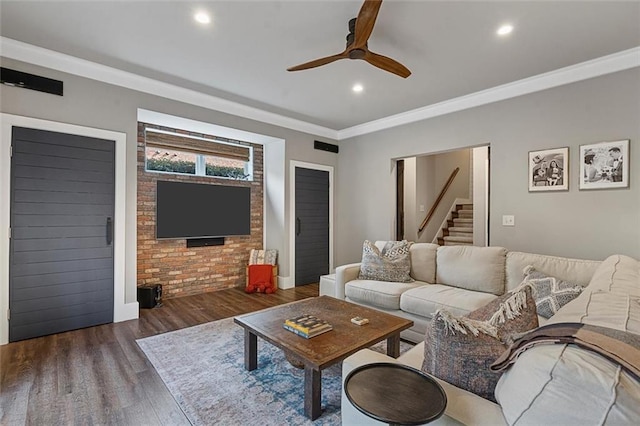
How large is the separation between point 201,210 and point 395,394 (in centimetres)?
421

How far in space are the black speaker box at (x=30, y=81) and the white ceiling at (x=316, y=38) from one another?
0.31 metres

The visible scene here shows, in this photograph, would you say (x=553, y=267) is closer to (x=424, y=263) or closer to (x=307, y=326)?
(x=424, y=263)

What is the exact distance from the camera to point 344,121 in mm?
5207

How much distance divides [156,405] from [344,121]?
4.57 meters

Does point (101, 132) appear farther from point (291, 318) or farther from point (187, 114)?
point (291, 318)

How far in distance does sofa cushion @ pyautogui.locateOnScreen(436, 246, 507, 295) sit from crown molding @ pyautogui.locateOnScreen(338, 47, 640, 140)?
1.97 m

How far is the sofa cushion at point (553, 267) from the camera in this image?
2596 millimetres

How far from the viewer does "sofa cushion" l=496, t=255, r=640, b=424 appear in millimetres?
681

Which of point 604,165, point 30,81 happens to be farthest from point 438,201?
point 30,81

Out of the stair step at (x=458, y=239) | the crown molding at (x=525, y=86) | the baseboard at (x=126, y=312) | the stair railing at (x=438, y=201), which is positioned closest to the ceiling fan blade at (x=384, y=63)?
the crown molding at (x=525, y=86)

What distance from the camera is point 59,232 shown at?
3072mm

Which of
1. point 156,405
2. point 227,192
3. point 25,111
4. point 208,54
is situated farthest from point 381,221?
point 25,111

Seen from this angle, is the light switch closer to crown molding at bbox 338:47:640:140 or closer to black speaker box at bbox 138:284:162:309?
crown molding at bbox 338:47:640:140

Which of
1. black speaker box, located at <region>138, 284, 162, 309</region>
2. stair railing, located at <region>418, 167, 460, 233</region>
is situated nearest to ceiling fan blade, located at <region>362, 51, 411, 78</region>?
black speaker box, located at <region>138, 284, 162, 309</region>
